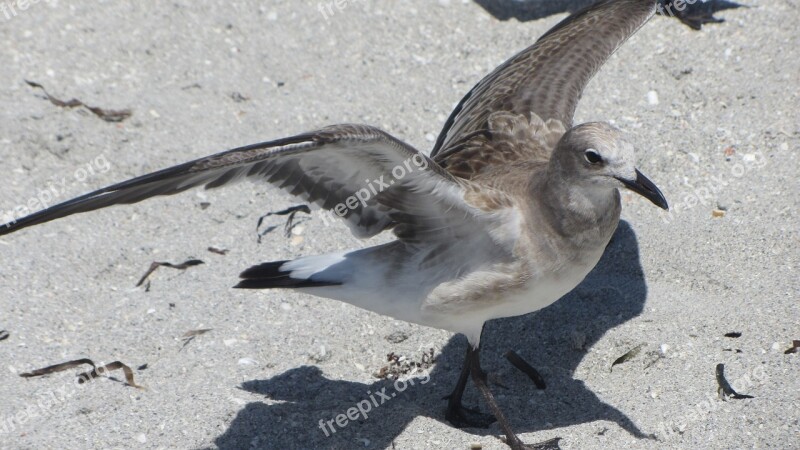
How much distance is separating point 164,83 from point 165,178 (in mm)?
2934

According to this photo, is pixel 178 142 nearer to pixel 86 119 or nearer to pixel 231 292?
pixel 86 119

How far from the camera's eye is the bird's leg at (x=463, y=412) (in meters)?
4.18

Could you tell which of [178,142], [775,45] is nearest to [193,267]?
[178,142]

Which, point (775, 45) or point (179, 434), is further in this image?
point (775, 45)

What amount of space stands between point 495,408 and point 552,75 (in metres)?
1.68

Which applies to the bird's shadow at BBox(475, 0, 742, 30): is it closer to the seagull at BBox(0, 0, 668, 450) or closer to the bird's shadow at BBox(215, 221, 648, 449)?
the bird's shadow at BBox(215, 221, 648, 449)

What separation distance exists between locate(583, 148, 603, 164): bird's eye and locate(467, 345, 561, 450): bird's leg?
2.98 ft

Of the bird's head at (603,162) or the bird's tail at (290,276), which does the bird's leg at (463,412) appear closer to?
the bird's tail at (290,276)

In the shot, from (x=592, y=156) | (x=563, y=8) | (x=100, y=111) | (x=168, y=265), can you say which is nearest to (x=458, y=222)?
(x=592, y=156)

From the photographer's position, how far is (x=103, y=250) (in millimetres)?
4996

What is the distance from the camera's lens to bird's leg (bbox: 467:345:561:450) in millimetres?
3916

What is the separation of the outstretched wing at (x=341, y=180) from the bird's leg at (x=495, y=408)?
1.91ft

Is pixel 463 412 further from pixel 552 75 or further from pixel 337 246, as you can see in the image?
pixel 552 75

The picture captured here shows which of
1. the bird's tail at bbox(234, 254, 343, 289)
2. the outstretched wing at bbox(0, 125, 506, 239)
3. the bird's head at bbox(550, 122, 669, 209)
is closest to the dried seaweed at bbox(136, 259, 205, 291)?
the bird's tail at bbox(234, 254, 343, 289)
